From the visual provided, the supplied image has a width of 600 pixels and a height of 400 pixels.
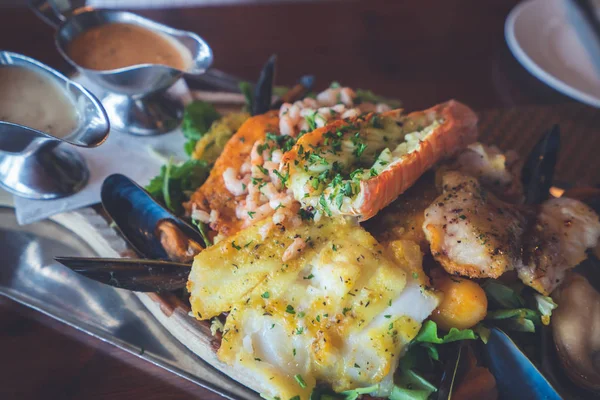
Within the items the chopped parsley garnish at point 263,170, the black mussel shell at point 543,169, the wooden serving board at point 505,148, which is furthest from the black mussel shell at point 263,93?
the black mussel shell at point 543,169

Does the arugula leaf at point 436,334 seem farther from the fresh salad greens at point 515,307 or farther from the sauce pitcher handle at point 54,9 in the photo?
the sauce pitcher handle at point 54,9

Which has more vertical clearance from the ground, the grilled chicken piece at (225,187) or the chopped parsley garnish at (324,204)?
the chopped parsley garnish at (324,204)

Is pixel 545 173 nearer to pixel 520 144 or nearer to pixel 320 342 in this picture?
pixel 520 144

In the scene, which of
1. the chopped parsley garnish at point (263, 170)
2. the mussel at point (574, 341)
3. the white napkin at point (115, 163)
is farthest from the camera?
the white napkin at point (115, 163)

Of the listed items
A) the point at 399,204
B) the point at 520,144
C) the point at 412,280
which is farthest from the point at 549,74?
the point at 412,280

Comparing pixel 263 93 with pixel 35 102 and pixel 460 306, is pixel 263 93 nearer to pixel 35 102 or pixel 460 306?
pixel 35 102

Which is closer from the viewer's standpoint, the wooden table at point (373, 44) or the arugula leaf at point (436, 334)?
the arugula leaf at point (436, 334)

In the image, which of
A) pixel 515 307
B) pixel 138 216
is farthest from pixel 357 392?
pixel 138 216
